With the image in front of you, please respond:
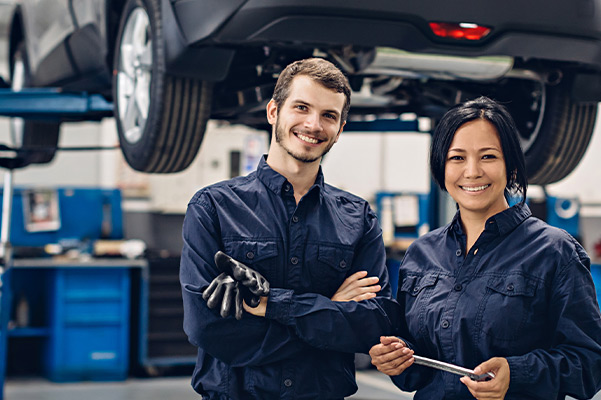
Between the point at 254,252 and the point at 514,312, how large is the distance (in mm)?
478

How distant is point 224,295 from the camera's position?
138 centimetres

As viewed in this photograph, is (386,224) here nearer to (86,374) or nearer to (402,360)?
(86,374)

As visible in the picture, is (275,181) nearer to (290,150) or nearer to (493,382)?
(290,150)

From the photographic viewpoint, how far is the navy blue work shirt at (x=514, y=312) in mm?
1279

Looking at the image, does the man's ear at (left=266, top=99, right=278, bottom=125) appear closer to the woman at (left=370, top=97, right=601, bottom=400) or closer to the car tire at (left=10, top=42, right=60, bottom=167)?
the woman at (left=370, top=97, right=601, bottom=400)

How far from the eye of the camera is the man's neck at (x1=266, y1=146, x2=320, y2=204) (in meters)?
1.53

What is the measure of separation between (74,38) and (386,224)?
344cm

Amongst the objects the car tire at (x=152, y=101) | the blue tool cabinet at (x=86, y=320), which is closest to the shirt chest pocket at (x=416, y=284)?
the car tire at (x=152, y=101)

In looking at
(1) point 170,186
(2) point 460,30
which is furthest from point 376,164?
(2) point 460,30

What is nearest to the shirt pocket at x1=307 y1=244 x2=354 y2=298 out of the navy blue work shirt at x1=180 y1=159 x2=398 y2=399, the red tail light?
the navy blue work shirt at x1=180 y1=159 x2=398 y2=399

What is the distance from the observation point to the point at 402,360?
1.39 meters

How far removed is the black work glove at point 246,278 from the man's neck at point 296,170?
209 millimetres

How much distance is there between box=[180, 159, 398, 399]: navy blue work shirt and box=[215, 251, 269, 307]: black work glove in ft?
0.10

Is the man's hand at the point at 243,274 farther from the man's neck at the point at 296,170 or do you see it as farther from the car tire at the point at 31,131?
the car tire at the point at 31,131
